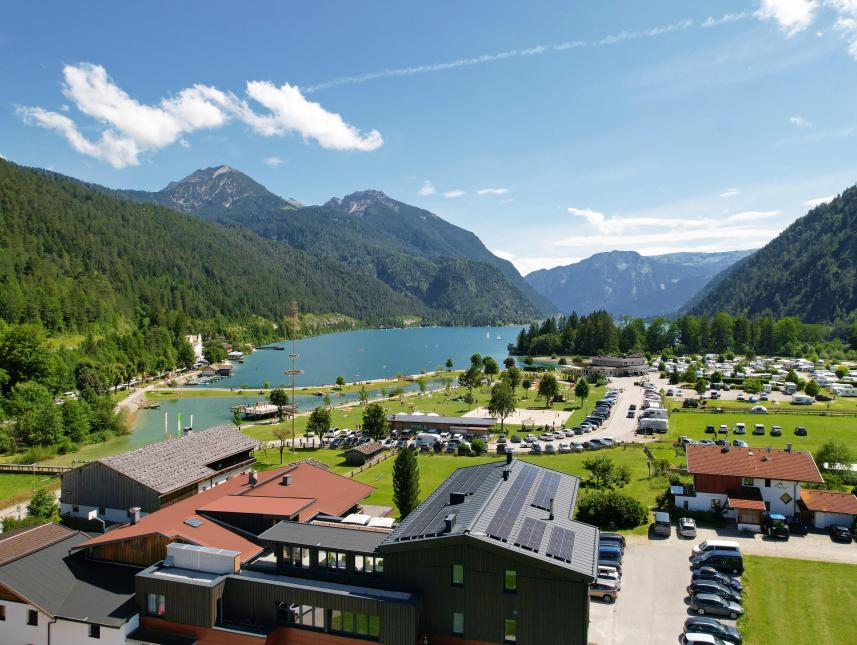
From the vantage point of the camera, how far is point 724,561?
2594 cm

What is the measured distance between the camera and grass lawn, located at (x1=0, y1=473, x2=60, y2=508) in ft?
127

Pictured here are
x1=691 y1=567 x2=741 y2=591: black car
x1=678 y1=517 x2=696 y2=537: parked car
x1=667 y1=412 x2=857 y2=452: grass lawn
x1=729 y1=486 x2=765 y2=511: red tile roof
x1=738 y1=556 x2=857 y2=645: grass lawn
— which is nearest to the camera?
x1=738 y1=556 x2=857 y2=645: grass lawn

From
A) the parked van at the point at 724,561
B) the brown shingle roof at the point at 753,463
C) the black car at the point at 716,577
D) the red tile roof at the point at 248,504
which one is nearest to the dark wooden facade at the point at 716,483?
the brown shingle roof at the point at 753,463

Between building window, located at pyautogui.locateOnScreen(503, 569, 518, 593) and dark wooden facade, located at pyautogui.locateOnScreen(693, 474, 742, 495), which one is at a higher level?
building window, located at pyautogui.locateOnScreen(503, 569, 518, 593)

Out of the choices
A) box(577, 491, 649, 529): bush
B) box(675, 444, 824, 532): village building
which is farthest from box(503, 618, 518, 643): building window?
box(675, 444, 824, 532): village building

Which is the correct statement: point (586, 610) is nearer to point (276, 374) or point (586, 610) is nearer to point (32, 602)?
point (32, 602)

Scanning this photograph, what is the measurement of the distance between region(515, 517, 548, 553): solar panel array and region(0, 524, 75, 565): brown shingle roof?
1901 cm

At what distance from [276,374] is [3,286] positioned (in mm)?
55260

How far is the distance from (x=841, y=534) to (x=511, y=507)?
67.2 feet

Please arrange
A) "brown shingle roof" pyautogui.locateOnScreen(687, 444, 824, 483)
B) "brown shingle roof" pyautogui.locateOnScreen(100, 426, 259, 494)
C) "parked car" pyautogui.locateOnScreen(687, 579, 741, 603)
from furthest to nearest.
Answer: "brown shingle roof" pyautogui.locateOnScreen(100, 426, 259, 494)
"brown shingle roof" pyautogui.locateOnScreen(687, 444, 824, 483)
"parked car" pyautogui.locateOnScreen(687, 579, 741, 603)

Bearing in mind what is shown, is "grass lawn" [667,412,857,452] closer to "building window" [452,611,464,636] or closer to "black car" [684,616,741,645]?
"black car" [684,616,741,645]

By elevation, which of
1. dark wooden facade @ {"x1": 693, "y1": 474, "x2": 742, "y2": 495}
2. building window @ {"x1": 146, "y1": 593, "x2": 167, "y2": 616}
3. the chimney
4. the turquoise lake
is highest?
the chimney

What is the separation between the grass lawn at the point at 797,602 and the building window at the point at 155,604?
826 inches

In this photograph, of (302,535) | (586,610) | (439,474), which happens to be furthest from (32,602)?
(439,474)
